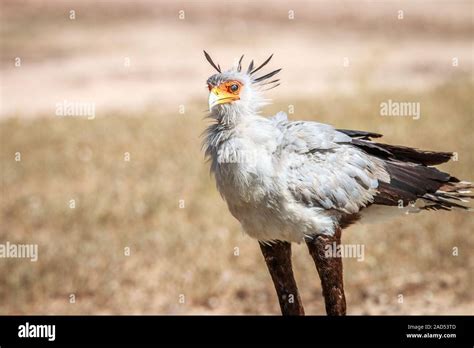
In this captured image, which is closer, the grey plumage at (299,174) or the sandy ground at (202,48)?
the grey plumage at (299,174)

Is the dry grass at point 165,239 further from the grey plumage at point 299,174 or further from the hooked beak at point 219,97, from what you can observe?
the hooked beak at point 219,97

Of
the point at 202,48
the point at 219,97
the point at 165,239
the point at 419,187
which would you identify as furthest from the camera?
the point at 202,48

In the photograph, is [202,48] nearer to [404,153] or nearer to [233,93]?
[404,153]

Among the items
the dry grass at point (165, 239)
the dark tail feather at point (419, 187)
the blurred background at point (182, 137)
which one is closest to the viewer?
the dark tail feather at point (419, 187)

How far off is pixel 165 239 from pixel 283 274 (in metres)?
4.32

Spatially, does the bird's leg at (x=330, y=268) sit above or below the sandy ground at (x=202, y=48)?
below

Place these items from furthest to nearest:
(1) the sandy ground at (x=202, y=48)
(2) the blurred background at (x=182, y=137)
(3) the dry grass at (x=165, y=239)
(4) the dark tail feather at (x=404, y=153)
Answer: (1) the sandy ground at (x=202, y=48), (2) the blurred background at (x=182, y=137), (3) the dry grass at (x=165, y=239), (4) the dark tail feather at (x=404, y=153)

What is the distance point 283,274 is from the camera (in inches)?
180

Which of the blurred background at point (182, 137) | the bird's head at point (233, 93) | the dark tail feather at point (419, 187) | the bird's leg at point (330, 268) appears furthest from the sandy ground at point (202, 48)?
the bird's leg at point (330, 268)

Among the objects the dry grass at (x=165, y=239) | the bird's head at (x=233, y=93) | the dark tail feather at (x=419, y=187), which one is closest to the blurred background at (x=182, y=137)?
the dry grass at (x=165, y=239)

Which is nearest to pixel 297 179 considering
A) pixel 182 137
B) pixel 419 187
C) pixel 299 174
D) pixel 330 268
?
pixel 299 174

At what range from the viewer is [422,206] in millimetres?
4746

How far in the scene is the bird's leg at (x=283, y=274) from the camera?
4.57 metres

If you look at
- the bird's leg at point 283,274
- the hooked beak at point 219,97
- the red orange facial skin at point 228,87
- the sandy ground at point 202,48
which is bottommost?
the bird's leg at point 283,274
